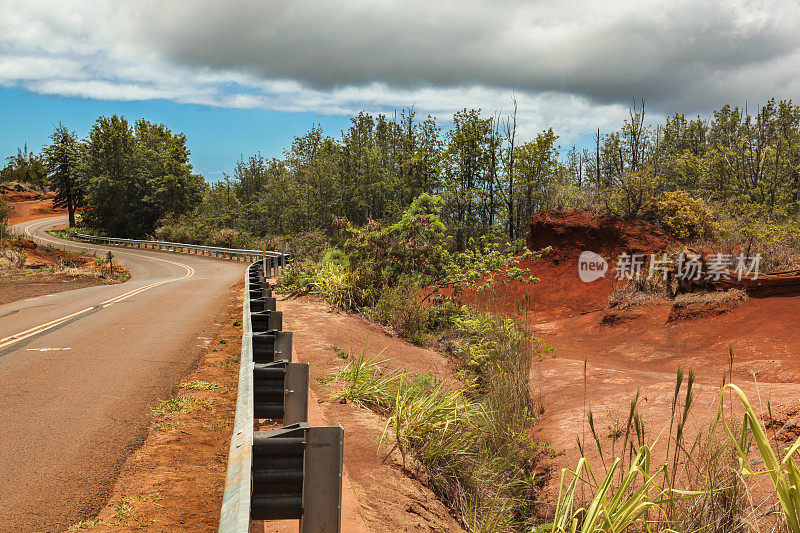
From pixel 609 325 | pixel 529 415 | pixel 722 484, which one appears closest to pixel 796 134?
pixel 609 325

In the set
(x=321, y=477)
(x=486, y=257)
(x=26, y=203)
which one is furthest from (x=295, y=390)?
(x=26, y=203)

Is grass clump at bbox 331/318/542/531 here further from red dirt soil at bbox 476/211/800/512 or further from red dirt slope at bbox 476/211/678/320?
red dirt slope at bbox 476/211/678/320

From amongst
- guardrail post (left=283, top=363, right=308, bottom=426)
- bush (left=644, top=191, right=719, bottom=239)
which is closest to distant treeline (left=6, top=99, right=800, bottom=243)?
bush (left=644, top=191, right=719, bottom=239)

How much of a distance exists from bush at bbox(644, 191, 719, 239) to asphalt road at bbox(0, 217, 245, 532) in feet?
61.2

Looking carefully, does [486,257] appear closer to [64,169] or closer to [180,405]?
[180,405]

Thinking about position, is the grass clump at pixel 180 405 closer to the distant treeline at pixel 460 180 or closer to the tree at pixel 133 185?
the distant treeline at pixel 460 180

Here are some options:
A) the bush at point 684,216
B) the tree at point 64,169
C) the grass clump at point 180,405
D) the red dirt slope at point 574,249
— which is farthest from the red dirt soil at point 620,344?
the tree at point 64,169

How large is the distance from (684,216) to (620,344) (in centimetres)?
986

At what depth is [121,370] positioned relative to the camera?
8289mm

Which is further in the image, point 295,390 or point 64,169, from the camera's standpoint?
point 64,169

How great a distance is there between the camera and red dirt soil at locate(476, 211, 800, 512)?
23.6 feet

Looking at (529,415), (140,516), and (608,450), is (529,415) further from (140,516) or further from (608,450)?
(140,516)

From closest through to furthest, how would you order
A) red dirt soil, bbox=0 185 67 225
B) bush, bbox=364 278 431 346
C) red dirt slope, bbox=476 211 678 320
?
bush, bbox=364 278 431 346 < red dirt slope, bbox=476 211 678 320 < red dirt soil, bbox=0 185 67 225

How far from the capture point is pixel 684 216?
22500 millimetres
